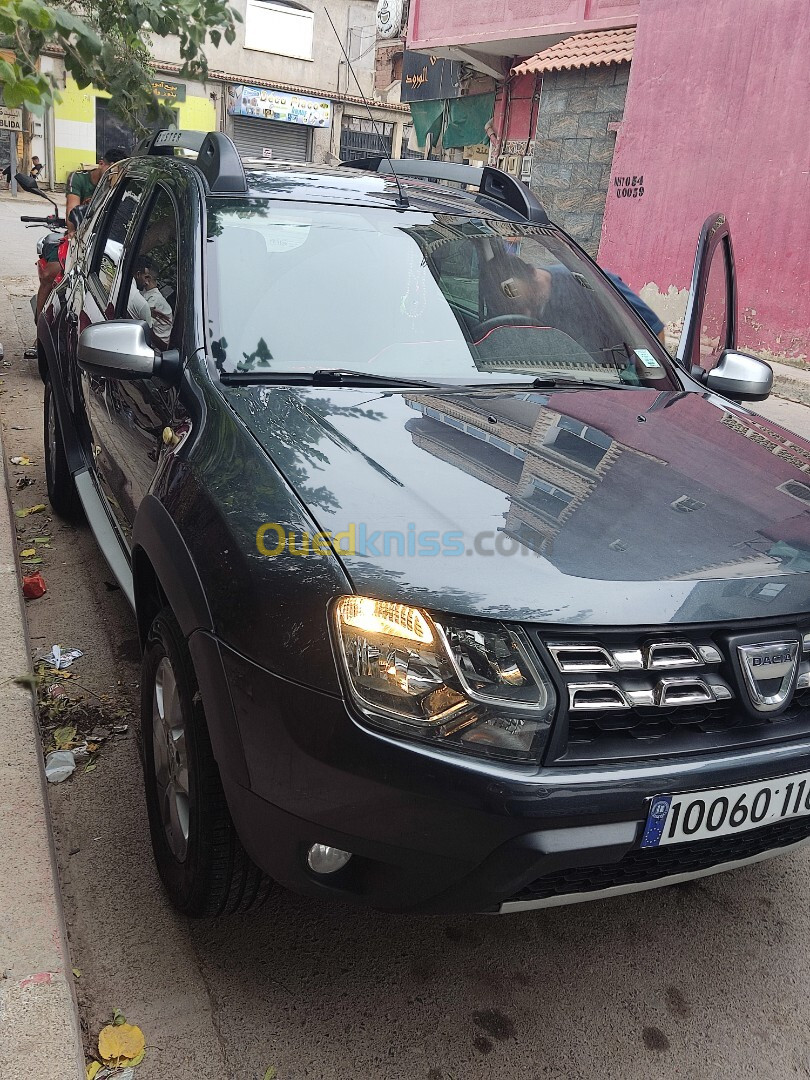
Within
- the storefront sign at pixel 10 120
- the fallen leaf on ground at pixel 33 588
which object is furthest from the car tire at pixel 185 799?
the storefront sign at pixel 10 120

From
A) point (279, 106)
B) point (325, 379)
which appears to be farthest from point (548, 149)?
point (279, 106)

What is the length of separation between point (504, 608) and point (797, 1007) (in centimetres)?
129

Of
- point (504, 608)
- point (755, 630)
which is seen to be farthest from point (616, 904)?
point (504, 608)

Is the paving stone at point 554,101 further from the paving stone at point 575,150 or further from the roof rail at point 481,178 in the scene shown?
the roof rail at point 481,178

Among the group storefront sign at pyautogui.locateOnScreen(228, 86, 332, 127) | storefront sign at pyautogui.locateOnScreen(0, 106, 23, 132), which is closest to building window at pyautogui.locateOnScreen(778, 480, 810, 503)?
storefront sign at pyautogui.locateOnScreen(0, 106, 23, 132)

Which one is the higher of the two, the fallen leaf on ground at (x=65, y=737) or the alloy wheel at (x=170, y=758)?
the alloy wheel at (x=170, y=758)

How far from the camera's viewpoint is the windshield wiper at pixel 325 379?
247 centimetres

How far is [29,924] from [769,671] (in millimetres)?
1572

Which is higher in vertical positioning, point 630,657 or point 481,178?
point 481,178

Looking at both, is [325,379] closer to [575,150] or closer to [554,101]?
[575,150]

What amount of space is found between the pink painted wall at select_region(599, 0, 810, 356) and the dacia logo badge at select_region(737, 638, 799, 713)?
395 inches

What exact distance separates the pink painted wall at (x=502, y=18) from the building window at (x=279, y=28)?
62.0 feet

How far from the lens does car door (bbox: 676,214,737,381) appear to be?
3.69 m

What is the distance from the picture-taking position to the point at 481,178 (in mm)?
3750
